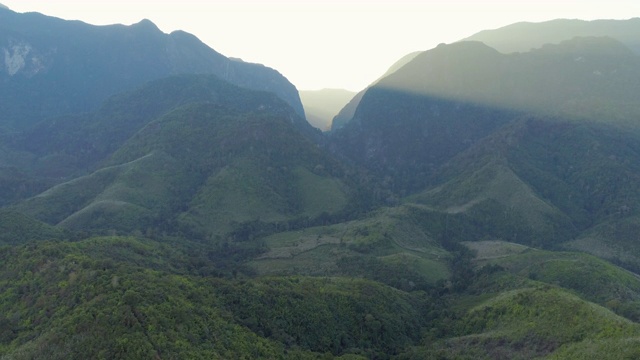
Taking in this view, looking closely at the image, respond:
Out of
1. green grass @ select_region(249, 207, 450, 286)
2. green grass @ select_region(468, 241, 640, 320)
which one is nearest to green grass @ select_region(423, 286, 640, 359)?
green grass @ select_region(468, 241, 640, 320)

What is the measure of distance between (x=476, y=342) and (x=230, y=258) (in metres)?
95.9

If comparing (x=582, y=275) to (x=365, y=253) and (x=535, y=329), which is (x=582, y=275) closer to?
(x=535, y=329)

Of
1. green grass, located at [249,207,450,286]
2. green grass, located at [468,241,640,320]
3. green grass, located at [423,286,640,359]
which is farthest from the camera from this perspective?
green grass, located at [249,207,450,286]

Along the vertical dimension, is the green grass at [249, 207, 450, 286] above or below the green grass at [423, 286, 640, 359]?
below

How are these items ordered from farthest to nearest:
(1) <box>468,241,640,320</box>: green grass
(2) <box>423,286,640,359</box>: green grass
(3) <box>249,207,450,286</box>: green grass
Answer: (3) <box>249,207,450,286</box>: green grass < (1) <box>468,241,640,320</box>: green grass < (2) <box>423,286,640,359</box>: green grass

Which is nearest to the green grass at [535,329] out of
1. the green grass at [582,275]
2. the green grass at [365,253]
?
the green grass at [582,275]

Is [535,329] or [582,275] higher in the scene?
[535,329]

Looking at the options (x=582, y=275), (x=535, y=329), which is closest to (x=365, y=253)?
(x=582, y=275)

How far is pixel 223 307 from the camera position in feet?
293

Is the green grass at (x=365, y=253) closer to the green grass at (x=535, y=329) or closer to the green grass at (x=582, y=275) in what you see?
the green grass at (x=582, y=275)

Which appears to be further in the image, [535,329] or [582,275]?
[582,275]

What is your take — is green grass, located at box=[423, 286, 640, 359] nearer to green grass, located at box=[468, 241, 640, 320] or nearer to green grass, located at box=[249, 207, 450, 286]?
green grass, located at box=[468, 241, 640, 320]

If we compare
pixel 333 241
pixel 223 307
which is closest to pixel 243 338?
pixel 223 307

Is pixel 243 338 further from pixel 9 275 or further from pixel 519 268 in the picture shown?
pixel 519 268
